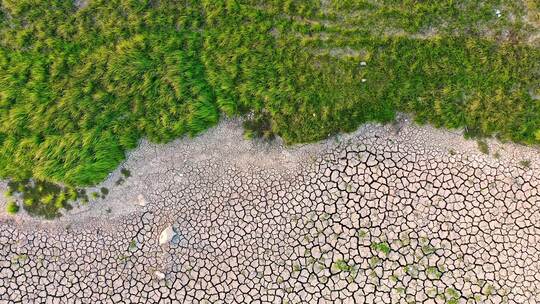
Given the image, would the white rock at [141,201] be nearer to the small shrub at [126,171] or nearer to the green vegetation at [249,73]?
the small shrub at [126,171]

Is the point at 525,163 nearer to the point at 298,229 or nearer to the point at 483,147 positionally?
the point at 483,147

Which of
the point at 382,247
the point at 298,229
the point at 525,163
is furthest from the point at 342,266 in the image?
the point at 525,163

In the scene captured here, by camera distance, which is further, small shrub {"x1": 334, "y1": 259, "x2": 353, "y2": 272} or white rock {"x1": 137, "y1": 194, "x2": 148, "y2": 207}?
white rock {"x1": 137, "y1": 194, "x2": 148, "y2": 207}

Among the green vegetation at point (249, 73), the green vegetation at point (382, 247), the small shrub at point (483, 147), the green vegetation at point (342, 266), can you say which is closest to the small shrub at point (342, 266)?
the green vegetation at point (342, 266)

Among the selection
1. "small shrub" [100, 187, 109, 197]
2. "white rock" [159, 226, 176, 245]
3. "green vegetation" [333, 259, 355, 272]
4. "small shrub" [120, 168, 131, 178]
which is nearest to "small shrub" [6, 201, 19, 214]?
"small shrub" [100, 187, 109, 197]

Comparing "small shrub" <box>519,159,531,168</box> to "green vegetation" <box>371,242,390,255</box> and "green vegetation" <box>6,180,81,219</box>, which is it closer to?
"green vegetation" <box>371,242,390,255</box>

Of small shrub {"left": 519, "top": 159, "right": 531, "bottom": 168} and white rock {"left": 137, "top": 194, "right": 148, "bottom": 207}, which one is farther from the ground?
white rock {"left": 137, "top": 194, "right": 148, "bottom": 207}
